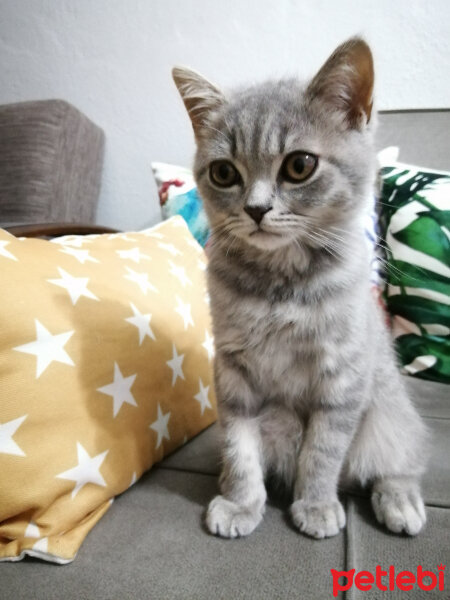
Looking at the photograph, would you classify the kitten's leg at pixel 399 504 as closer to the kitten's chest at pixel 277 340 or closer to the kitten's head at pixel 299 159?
the kitten's chest at pixel 277 340

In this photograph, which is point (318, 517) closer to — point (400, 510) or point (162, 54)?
point (400, 510)

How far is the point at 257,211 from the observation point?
611 mm

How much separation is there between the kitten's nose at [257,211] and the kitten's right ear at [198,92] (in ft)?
0.82

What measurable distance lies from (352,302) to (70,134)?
52.0 inches

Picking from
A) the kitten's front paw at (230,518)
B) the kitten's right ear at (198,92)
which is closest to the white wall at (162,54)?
the kitten's right ear at (198,92)

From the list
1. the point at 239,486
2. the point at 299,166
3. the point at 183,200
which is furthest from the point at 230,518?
the point at 183,200

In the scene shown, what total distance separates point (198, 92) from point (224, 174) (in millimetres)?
179

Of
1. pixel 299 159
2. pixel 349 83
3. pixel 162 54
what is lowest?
pixel 299 159

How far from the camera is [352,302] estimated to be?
683mm

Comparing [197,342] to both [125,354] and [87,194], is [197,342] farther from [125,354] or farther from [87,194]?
[87,194]

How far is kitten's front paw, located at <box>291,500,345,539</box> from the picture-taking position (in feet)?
2.01

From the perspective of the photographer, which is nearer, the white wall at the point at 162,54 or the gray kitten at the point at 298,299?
the gray kitten at the point at 298,299

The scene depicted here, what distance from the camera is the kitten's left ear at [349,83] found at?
0.61 metres

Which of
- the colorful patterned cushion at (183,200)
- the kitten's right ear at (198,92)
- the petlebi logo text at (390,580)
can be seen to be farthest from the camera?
the colorful patterned cushion at (183,200)
